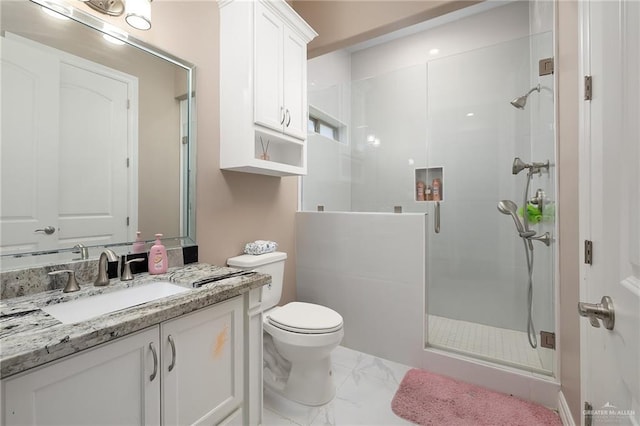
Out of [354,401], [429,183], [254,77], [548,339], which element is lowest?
[354,401]

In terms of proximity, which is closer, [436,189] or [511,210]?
[511,210]

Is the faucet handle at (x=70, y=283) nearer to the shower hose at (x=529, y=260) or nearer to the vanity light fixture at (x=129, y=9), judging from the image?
the vanity light fixture at (x=129, y=9)

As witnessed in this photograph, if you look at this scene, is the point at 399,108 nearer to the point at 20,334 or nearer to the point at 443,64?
the point at 443,64

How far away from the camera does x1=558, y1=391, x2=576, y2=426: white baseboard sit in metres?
1.34

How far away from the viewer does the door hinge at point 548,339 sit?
1.63 metres

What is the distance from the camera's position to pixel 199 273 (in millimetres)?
1334

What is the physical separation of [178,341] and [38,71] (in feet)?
3.74

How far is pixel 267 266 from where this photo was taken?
1818 millimetres

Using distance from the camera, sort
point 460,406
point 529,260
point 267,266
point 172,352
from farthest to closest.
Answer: point 529,260 → point 267,266 → point 460,406 → point 172,352

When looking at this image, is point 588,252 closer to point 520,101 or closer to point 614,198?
point 614,198

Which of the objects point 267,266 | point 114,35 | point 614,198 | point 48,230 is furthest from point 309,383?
point 114,35

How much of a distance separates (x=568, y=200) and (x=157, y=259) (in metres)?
2.01

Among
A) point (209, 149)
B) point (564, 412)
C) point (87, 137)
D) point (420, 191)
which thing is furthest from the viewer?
point (420, 191)

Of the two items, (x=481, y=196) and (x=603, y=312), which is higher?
(x=481, y=196)
